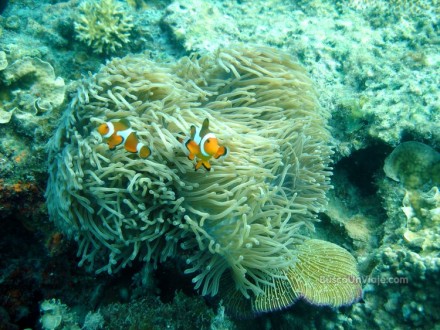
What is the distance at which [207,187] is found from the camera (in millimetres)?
2516

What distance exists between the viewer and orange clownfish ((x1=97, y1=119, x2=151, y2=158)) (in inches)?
91.8

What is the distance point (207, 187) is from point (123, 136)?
0.72 metres

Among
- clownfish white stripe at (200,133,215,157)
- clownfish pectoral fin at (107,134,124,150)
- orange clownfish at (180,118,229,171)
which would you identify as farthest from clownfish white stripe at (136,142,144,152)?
clownfish white stripe at (200,133,215,157)

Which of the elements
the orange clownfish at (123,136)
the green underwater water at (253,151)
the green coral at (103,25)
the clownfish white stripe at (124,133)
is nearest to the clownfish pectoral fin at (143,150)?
the orange clownfish at (123,136)

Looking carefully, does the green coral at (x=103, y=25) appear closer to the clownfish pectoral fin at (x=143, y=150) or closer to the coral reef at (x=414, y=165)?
the clownfish pectoral fin at (x=143, y=150)

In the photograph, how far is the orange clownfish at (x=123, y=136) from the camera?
7.65 feet

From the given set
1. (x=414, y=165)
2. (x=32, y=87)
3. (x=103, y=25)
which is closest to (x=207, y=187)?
(x=414, y=165)

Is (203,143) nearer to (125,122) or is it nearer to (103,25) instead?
(125,122)

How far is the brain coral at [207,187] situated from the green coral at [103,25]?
1469 mm

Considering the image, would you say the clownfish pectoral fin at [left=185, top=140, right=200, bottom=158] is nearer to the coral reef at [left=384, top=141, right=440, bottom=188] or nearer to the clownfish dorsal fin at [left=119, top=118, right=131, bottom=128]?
the clownfish dorsal fin at [left=119, top=118, right=131, bottom=128]

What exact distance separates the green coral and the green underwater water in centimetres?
2

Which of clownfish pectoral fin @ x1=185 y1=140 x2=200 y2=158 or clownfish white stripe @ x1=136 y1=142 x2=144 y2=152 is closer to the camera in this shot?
clownfish pectoral fin @ x1=185 y1=140 x2=200 y2=158

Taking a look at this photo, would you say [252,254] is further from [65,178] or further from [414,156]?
[414,156]

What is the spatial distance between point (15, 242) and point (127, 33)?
2.91 meters
